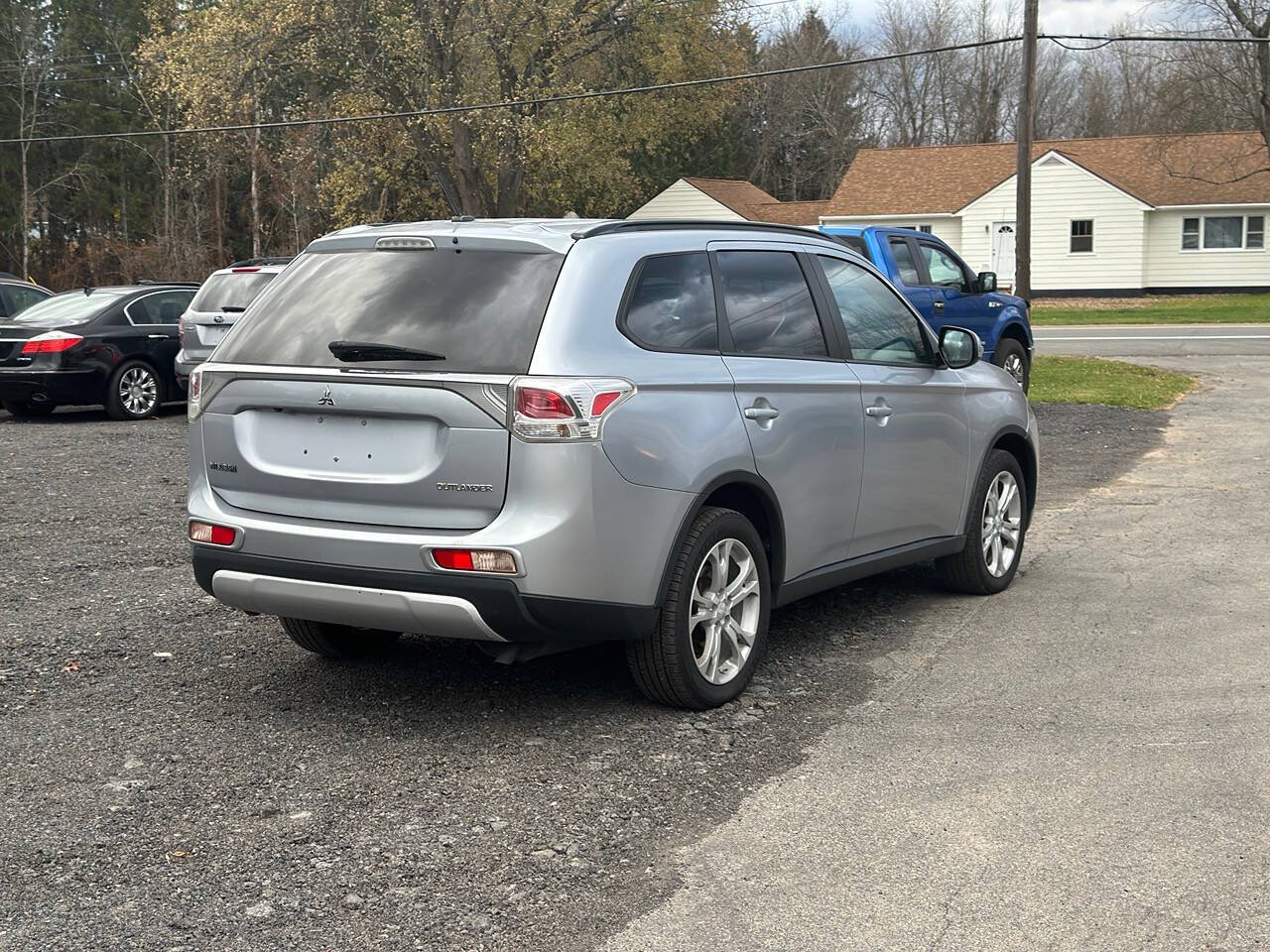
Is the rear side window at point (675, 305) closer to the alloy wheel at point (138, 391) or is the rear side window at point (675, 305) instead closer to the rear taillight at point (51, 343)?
the rear taillight at point (51, 343)

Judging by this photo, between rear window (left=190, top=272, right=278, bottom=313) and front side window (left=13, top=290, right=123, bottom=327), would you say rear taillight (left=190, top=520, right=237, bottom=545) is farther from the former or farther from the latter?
front side window (left=13, top=290, right=123, bottom=327)

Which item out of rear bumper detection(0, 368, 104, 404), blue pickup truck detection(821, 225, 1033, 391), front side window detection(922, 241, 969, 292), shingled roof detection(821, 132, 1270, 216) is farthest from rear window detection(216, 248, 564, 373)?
shingled roof detection(821, 132, 1270, 216)

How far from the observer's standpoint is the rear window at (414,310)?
4.89 m

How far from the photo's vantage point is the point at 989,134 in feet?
246

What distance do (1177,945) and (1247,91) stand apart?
151ft

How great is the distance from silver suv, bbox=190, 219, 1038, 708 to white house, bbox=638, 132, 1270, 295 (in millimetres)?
44132

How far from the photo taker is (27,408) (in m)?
17.6

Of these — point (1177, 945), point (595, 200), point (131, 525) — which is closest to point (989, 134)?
point (595, 200)

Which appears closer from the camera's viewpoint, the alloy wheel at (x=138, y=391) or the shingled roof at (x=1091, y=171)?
the alloy wheel at (x=138, y=391)

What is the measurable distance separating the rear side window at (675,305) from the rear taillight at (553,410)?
1.48ft

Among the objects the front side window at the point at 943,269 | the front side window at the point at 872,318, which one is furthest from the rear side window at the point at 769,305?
the front side window at the point at 943,269

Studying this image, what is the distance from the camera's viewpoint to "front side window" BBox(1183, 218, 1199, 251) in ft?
157

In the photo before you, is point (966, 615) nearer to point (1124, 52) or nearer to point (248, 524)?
point (248, 524)

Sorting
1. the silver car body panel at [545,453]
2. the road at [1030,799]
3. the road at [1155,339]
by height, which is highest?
the silver car body panel at [545,453]
